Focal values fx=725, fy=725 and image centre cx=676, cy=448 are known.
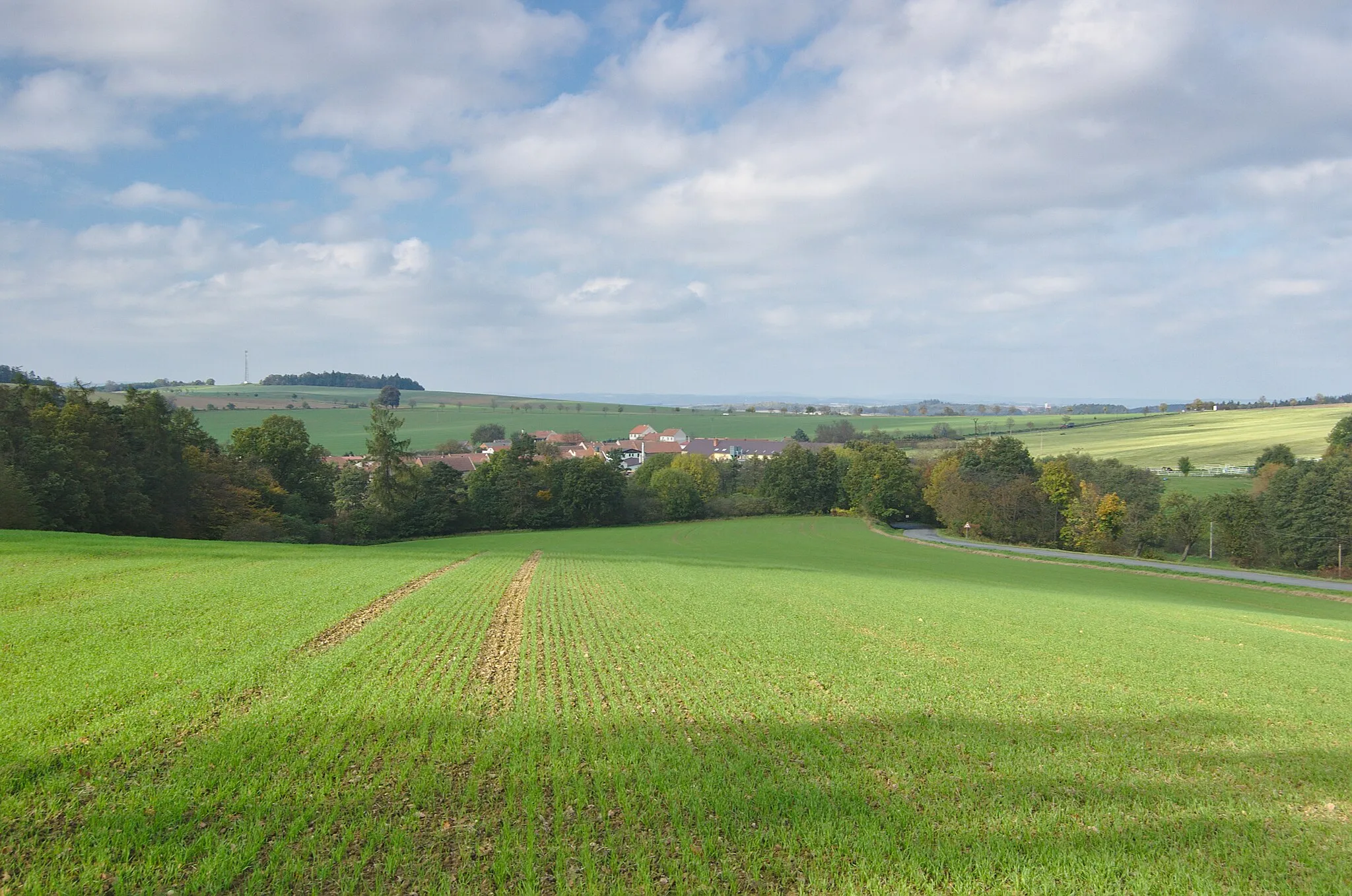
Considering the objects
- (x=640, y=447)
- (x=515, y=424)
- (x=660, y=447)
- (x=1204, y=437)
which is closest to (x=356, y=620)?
(x=660, y=447)

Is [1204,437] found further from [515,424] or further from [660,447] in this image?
[515,424]

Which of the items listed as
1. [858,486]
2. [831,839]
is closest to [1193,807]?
[831,839]

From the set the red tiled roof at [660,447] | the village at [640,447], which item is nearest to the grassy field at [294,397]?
the village at [640,447]

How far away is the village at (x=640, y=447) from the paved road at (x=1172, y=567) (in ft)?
143

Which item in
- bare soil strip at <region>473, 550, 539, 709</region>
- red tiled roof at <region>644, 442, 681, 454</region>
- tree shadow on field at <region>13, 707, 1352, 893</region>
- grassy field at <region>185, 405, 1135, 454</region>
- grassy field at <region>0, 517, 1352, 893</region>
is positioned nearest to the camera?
tree shadow on field at <region>13, 707, 1352, 893</region>

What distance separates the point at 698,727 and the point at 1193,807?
5861 mm

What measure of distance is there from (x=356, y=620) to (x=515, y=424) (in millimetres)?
146965

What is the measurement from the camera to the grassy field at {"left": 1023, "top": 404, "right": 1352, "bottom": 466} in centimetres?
10212

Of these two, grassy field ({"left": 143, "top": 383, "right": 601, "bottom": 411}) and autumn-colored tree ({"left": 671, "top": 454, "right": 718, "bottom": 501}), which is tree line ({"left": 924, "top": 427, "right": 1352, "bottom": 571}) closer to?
autumn-colored tree ({"left": 671, "top": 454, "right": 718, "bottom": 501})

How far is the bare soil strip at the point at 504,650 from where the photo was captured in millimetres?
11766

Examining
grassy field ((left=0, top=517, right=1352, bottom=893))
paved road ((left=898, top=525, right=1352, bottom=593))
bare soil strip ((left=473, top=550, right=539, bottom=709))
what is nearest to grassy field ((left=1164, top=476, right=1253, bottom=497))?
paved road ((left=898, top=525, right=1352, bottom=593))

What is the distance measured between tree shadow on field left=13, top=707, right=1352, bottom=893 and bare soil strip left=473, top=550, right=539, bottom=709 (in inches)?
59.2

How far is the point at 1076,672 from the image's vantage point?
14.7 meters

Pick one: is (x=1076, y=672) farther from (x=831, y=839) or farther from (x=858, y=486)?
(x=858, y=486)
